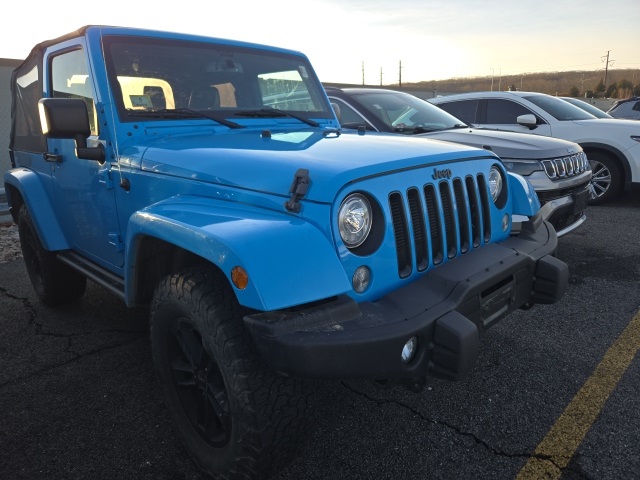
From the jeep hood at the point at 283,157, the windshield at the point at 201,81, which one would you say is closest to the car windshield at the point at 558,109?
the windshield at the point at 201,81

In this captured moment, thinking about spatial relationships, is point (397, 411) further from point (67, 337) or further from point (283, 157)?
point (67, 337)

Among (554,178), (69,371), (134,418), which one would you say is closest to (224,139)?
(134,418)

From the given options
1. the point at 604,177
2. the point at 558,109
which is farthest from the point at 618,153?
the point at 558,109

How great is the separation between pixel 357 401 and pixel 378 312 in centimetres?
105

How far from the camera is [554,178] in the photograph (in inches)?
183

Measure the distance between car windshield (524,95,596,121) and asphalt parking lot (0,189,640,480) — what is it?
14.5ft

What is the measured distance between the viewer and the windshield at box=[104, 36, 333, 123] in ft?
8.92

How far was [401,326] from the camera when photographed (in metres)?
1.73

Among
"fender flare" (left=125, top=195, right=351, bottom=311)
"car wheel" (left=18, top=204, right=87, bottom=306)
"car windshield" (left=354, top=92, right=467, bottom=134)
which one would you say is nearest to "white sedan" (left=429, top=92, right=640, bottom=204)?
"car windshield" (left=354, top=92, right=467, bottom=134)

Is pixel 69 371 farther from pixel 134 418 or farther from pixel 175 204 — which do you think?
pixel 175 204

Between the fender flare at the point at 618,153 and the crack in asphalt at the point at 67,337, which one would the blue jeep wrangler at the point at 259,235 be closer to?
the crack in asphalt at the point at 67,337

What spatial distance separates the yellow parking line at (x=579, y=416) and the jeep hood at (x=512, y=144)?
211cm

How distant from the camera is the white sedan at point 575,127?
7.03m

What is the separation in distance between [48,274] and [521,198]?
11.3ft
